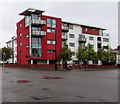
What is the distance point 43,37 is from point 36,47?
11.0 ft

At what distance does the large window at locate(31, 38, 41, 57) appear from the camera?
145 ft

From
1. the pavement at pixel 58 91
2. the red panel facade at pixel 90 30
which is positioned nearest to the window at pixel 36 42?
the red panel facade at pixel 90 30

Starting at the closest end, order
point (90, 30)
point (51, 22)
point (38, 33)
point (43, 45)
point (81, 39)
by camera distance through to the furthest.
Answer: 1. point (38, 33)
2. point (43, 45)
3. point (51, 22)
4. point (81, 39)
5. point (90, 30)

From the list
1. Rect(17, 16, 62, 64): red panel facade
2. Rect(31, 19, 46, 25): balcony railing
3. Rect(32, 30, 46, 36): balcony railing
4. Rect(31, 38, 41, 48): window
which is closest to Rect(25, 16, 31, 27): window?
Rect(17, 16, 62, 64): red panel facade

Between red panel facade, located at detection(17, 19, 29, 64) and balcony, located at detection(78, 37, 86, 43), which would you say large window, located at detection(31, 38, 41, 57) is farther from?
balcony, located at detection(78, 37, 86, 43)

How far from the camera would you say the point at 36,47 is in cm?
4466

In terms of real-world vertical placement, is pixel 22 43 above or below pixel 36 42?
above

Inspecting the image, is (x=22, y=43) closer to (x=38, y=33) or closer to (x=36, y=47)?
(x=36, y=47)

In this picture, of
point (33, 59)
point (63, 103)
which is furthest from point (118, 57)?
point (63, 103)

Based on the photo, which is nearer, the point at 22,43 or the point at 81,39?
the point at 22,43

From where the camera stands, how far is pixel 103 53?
50094 millimetres

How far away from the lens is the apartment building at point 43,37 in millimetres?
43906

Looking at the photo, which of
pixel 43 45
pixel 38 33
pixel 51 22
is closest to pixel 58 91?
pixel 38 33

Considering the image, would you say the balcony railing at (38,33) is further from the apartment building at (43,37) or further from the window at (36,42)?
the window at (36,42)
